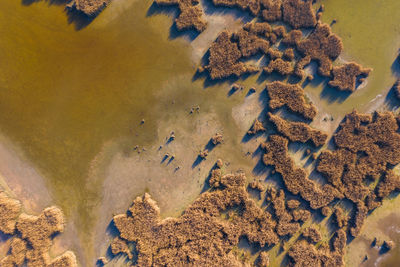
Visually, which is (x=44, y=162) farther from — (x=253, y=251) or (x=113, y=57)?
(x=253, y=251)

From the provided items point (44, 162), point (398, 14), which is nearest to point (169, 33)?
point (44, 162)

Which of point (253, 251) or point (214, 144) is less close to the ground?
point (214, 144)

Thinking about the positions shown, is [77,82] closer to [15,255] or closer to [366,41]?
[15,255]

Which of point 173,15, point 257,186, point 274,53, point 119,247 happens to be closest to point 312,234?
point 257,186

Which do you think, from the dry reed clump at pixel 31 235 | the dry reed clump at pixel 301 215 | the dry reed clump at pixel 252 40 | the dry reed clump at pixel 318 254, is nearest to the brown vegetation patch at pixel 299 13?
the dry reed clump at pixel 252 40

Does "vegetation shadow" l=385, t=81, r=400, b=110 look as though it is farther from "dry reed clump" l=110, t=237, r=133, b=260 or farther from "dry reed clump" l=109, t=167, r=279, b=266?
"dry reed clump" l=110, t=237, r=133, b=260

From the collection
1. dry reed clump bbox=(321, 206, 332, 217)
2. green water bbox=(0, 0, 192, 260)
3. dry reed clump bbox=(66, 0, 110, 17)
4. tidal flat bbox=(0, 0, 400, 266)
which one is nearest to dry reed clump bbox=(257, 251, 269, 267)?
dry reed clump bbox=(321, 206, 332, 217)

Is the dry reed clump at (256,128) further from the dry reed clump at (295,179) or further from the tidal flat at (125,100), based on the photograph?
the dry reed clump at (295,179)

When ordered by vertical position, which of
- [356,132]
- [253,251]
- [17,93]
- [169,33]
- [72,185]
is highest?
[356,132]
